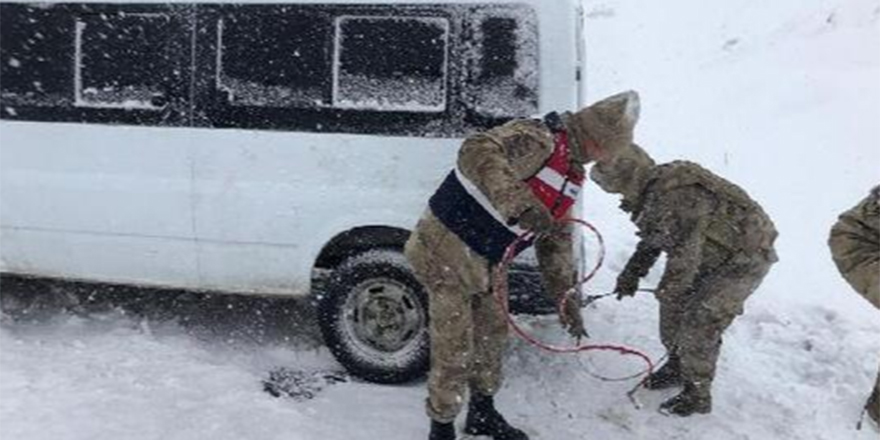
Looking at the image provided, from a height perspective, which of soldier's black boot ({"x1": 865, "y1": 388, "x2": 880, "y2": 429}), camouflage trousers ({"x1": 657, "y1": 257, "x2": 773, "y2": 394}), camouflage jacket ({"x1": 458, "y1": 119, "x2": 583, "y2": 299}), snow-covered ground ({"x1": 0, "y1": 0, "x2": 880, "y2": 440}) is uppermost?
camouflage jacket ({"x1": 458, "y1": 119, "x2": 583, "y2": 299})

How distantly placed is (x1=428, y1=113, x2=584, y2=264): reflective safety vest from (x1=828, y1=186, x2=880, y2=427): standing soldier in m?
1.10

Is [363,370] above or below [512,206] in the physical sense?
below

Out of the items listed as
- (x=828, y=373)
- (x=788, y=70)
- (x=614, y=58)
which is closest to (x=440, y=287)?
(x=828, y=373)

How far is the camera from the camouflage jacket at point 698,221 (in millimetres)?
4766

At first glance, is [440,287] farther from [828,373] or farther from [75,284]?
[75,284]

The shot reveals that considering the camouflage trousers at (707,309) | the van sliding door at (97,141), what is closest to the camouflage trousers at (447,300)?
the camouflage trousers at (707,309)

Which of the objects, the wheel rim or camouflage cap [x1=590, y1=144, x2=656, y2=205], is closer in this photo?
camouflage cap [x1=590, y1=144, x2=656, y2=205]

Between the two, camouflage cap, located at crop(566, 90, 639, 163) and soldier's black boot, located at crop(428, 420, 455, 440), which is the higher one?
camouflage cap, located at crop(566, 90, 639, 163)

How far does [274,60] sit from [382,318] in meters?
1.42

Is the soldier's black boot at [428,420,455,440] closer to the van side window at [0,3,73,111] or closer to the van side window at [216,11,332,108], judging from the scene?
the van side window at [216,11,332,108]

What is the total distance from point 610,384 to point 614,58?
11490 mm

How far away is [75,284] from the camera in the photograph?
6.41 m

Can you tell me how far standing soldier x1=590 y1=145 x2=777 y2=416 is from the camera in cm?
477

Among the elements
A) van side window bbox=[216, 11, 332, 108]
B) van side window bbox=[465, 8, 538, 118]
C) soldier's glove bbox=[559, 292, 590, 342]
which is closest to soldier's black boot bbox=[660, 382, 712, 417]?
soldier's glove bbox=[559, 292, 590, 342]
